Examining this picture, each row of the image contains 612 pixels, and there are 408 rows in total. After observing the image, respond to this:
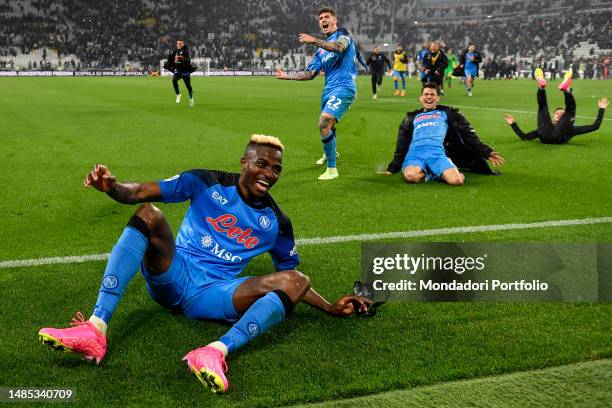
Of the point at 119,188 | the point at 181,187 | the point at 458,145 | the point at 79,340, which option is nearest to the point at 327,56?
the point at 458,145

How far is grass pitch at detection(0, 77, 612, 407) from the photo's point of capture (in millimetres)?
2906

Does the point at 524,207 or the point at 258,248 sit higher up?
the point at 258,248

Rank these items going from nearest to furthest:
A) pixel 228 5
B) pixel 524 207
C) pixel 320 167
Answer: pixel 524 207, pixel 320 167, pixel 228 5

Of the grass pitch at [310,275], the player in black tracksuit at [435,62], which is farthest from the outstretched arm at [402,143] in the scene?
the player in black tracksuit at [435,62]

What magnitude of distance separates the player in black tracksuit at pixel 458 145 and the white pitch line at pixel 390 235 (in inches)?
84.8

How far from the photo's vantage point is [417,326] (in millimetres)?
3492

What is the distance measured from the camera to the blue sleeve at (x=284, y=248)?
11.8 ft

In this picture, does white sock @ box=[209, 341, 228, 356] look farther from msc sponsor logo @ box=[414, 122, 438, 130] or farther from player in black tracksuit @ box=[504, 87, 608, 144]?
player in black tracksuit @ box=[504, 87, 608, 144]

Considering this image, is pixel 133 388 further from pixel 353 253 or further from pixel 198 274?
pixel 353 253

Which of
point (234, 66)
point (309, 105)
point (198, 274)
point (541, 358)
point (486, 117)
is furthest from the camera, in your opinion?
point (234, 66)

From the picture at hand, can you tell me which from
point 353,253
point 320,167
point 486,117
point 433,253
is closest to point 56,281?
point 353,253

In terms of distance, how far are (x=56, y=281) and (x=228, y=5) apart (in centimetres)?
6483

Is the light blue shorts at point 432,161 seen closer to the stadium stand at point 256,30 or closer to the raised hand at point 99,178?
the raised hand at point 99,178

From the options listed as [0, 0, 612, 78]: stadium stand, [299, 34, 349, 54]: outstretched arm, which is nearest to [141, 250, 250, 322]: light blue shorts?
[299, 34, 349, 54]: outstretched arm
